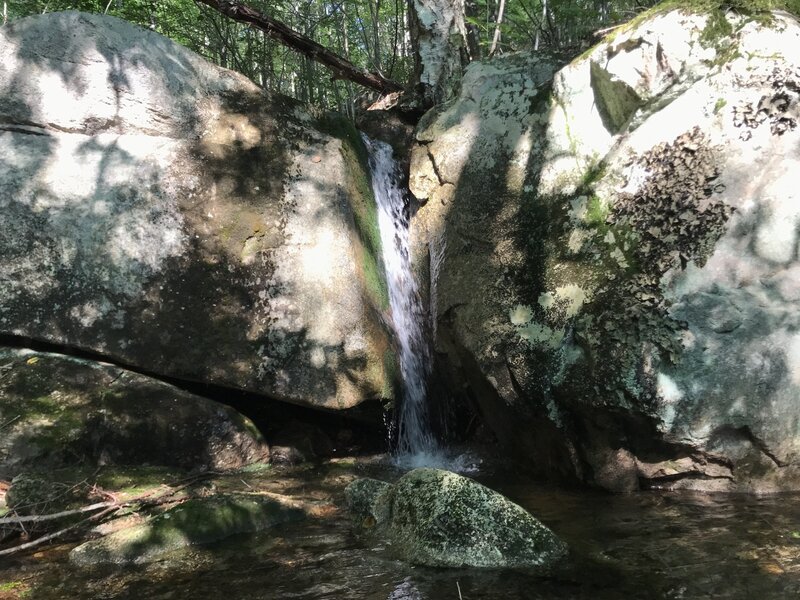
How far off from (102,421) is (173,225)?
1.75 m

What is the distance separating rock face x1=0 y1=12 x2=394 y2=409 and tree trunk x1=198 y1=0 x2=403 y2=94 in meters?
2.01

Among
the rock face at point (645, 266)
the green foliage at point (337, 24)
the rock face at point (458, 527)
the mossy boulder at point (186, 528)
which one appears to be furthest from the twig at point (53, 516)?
the green foliage at point (337, 24)

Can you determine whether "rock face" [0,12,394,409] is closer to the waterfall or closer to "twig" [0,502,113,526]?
the waterfall

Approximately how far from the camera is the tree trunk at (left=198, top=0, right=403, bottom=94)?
8000 mm

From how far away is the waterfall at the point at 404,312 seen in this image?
19.9ft

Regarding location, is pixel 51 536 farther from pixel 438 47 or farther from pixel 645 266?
pixel 438 47

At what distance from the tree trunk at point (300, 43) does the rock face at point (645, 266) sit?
3.46 meters

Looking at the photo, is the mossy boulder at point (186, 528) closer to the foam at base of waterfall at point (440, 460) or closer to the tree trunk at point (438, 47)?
the foam at base of waterfall at point (440, 460)

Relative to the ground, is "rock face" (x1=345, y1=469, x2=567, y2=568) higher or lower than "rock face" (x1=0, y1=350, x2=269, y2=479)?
lower

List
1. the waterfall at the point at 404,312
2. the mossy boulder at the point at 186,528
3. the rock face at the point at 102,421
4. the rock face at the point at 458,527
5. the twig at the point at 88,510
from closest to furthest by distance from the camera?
the rock face at the point at 458,527
the mossy boulder at the point at 186,528
the twig at the point at 88,510
the rock face at the point at 102,421
the waterfall at the point at 404,312

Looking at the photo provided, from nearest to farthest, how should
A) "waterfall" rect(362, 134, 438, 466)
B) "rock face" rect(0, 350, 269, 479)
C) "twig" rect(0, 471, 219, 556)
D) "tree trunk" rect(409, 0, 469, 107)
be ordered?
"twig" rect(0, 471, 219, 556)
"rock face" rect(0, 350, 269, 479)
"waterfall" rect(362, 134, 438, 466)
"tree trunk" rect(409, 0, 469, 107)

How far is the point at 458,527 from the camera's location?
3.51 metres

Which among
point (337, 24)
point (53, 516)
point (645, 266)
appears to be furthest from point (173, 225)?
point (337, 24)

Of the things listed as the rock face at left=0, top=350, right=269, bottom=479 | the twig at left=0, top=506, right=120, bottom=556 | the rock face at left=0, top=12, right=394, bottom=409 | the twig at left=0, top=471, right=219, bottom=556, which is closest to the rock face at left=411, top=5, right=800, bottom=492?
the rock face at left=0, top=12, right=394, bottom=409
